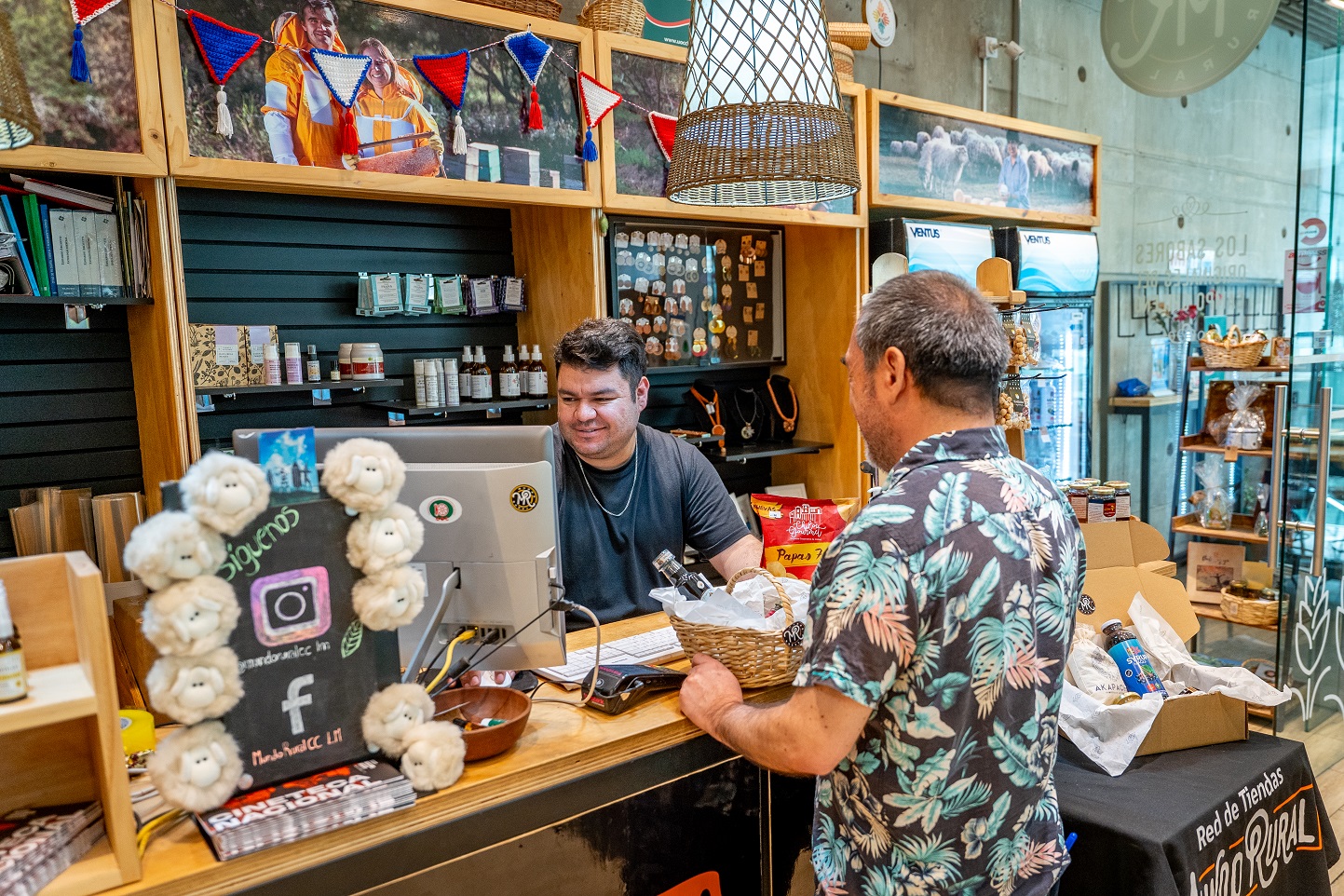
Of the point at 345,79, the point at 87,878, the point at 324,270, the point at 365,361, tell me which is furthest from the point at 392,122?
the point at 87,878

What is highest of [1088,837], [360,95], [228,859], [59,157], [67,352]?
[360,95]

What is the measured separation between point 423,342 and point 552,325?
0.53 meters

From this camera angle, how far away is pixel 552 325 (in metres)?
3.86

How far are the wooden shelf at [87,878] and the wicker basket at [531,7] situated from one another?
2.97 m

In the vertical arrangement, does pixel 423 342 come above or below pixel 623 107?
below

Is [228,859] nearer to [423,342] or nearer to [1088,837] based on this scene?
[1088,837]

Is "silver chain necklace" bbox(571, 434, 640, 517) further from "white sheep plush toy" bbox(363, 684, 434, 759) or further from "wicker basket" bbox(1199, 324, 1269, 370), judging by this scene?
"wicker basket" bbox(1199, 324, 1269, 370)

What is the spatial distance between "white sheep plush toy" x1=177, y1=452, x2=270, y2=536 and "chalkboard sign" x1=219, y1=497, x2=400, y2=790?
0.04 meters

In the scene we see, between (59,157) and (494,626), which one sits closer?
(494,626)

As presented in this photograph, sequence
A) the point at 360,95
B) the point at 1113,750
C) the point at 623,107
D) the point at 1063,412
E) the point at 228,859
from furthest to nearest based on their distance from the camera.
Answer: the point at 1063,412, the point at 623,107, the point at 360,95, the point at 1113,750, the point at 228,859

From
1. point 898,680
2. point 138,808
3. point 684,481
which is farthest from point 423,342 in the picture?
point 898,680

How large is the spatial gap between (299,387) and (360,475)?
211 cm

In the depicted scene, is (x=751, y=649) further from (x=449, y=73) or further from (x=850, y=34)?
(x=850, y=34)

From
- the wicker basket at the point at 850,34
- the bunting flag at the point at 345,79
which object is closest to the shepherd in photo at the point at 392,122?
the bunting flag at the point at 345,79
